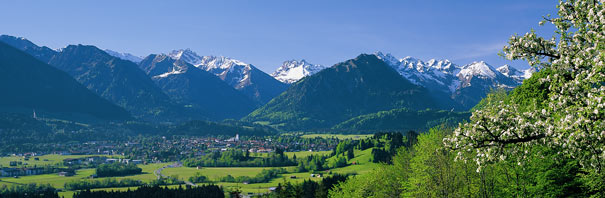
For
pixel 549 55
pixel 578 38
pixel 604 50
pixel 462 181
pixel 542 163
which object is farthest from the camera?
pixel 462 181

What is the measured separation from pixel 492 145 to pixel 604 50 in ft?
17.6

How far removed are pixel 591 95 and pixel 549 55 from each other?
375cm

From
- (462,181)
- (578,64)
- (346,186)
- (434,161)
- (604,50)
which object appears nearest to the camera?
(604,50)

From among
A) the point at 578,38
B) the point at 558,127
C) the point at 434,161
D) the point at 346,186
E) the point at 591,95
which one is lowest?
the point at 346,186

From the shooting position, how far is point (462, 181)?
50500 millimetres

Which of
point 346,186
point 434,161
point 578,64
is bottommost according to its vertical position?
point 346,186

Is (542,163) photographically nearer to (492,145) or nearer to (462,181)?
(462,181)

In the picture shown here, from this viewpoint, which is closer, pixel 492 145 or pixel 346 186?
pixel 492 145

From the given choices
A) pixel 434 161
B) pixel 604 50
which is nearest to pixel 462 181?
pixel 434 161

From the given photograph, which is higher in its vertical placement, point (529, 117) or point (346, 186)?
point (529, 117)

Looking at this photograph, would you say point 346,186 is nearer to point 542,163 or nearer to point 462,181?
point 462,181

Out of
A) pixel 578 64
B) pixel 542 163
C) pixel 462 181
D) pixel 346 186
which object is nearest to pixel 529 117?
pixel 578 64

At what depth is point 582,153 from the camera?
16.9m

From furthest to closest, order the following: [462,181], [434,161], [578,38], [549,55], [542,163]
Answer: [434,161] < [462,181] < [542,163] < [549,55] < [578,38]
